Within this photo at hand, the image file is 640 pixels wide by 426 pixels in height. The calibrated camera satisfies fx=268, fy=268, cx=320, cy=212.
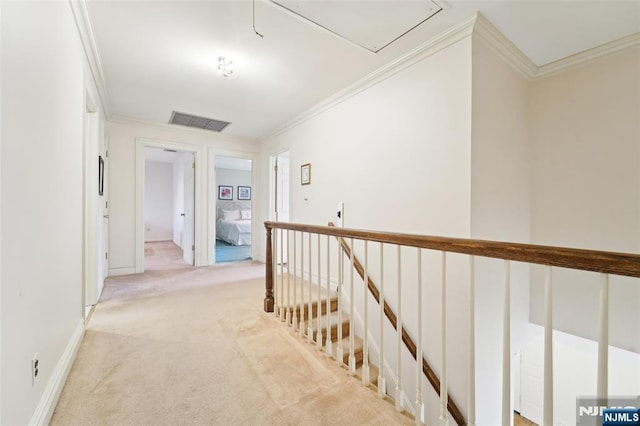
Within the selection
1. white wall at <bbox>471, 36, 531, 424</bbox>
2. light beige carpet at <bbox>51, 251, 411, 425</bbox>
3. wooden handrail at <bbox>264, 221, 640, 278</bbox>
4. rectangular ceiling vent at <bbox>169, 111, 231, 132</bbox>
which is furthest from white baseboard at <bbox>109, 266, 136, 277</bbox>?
white wall at <bbox>471, 36, 531, 424</bbox>

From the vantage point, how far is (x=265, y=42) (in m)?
2.22

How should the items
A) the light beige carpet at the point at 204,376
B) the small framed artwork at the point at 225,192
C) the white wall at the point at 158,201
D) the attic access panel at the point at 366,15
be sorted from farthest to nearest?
the small framed artwork at the point at 225,192, the white wall at the point at 158,201, the attic access panel at the point at 366,15, the light beige carpet at the point at 204,376

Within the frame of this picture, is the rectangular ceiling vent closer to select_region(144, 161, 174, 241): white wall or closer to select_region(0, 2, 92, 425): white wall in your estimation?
select_region(0, 2, 92, 425): white wall

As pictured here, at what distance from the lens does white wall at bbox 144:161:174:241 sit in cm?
793

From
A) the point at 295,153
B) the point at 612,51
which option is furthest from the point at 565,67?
the point at 295,153

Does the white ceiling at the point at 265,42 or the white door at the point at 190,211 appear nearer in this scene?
the white ceiling at the point at 265,42

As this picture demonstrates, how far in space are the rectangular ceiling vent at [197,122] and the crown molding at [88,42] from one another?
0.95 meters

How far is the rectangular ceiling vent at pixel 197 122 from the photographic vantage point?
3926mm

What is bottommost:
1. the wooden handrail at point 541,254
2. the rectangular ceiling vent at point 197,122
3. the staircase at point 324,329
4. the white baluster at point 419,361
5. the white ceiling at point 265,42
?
the staircase at point 324,329

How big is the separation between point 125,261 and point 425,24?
4792 millimetres

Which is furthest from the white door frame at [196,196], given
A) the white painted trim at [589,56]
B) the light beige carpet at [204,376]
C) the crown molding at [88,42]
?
the white painted trim at [589,56]

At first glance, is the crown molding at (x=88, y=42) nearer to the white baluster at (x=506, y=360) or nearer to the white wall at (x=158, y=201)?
the white baluster at (x=506, y=360)

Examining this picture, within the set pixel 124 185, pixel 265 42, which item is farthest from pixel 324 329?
pixel 124 185

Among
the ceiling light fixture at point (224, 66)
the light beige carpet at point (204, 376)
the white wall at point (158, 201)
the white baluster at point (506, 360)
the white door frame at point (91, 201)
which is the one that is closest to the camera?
the white baluster at point (506, 360)
